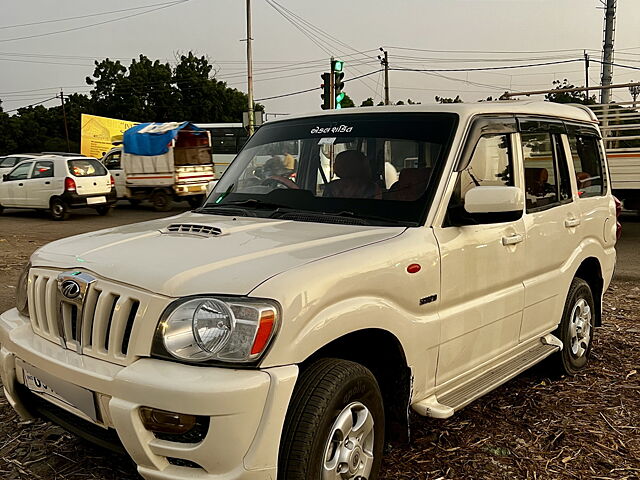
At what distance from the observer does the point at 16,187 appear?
19.2 m

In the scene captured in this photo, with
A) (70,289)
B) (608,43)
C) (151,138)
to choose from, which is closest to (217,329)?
(70,289)

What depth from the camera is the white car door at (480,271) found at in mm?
3363

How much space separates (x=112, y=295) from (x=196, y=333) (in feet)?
1.44

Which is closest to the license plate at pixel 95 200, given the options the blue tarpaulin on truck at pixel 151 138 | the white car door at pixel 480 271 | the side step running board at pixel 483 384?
the blue tarpaulin on truck at pixel 151 138

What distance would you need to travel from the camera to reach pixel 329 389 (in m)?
2.59

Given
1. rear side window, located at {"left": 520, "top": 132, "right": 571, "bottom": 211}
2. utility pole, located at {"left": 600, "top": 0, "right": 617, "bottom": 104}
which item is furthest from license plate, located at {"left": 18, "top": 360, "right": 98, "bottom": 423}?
utility pole, located at {"left": 600, "top": 0, "right": 617, "bottom": 104}

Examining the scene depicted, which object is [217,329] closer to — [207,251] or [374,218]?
[207,251]

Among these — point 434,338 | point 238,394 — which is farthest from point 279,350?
point 434,338

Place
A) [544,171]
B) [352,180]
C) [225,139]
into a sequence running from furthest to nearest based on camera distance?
[225,139], [544,171], [352,180]

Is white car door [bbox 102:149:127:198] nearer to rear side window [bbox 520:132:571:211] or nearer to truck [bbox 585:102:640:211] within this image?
truck [bbox 585:102:640:211]

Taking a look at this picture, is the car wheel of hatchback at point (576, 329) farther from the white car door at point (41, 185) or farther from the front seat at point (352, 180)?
the white car door at point (41, 185)

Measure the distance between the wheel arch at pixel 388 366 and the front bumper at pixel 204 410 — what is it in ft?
1.80

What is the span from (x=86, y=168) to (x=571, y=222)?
1641cm

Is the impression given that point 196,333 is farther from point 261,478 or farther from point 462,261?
point 462,261
